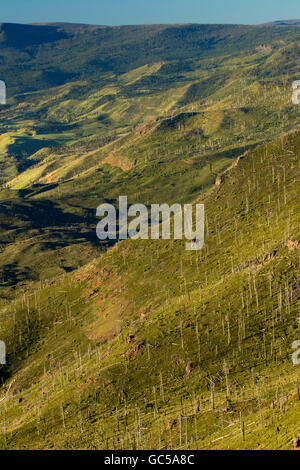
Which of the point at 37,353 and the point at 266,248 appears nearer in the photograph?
the point at 266,248

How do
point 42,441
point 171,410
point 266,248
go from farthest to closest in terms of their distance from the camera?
point 266,248
point 42,441
point 171,410

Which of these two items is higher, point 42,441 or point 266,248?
point 266,248

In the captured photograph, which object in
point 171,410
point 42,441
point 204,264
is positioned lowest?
point 42,441

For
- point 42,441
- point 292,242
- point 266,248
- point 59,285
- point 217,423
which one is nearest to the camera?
point 217,423

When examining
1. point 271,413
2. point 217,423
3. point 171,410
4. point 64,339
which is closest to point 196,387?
point 171,410

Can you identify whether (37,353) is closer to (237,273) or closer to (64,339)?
(64,339)

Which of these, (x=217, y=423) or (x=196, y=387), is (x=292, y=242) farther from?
(x=217, y=423)

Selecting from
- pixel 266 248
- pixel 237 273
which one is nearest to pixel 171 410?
pixel 237 273
